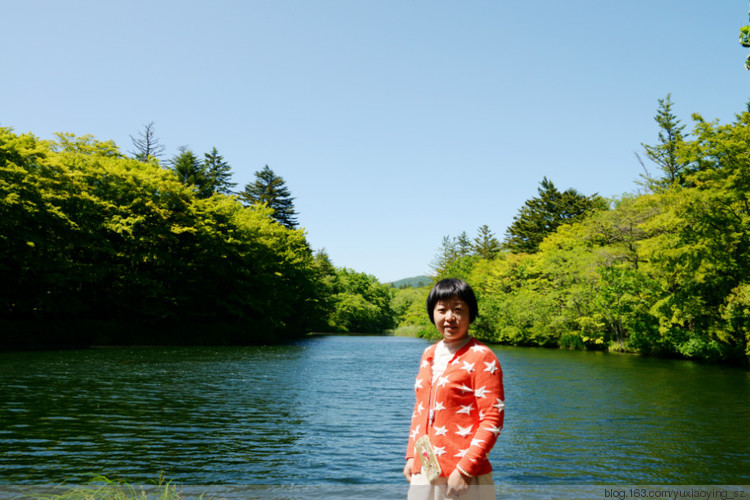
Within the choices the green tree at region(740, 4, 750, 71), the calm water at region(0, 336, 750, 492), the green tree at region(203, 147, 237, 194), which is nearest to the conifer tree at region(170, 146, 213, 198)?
the green tree at region(203, 147, 237, 194)

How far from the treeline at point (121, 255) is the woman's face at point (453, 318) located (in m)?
32.7

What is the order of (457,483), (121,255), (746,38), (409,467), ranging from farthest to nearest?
(121,255), (746,38), (409,467), (457,483)

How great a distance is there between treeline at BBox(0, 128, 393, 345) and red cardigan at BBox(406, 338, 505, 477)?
32.7 meters

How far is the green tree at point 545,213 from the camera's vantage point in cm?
6425

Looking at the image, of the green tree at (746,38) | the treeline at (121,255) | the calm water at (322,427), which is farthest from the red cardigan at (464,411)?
the treeline at (121,255)

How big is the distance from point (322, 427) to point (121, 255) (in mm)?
31473

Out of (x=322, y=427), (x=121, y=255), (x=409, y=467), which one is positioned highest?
(x=121, y=255)

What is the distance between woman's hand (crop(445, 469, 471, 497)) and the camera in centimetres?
256

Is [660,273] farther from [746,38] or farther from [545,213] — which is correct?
[545,213]

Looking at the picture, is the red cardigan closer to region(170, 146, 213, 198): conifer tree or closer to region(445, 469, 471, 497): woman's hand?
region(445, 469, 471, 497): woman's hand

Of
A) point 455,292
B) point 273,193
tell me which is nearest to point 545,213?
point 273,193

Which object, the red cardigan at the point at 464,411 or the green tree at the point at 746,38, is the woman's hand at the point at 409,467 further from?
the green tree at the point at 746,38

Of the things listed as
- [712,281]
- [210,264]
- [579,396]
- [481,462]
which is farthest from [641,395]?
[210,264]

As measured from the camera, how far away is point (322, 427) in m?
10.6
